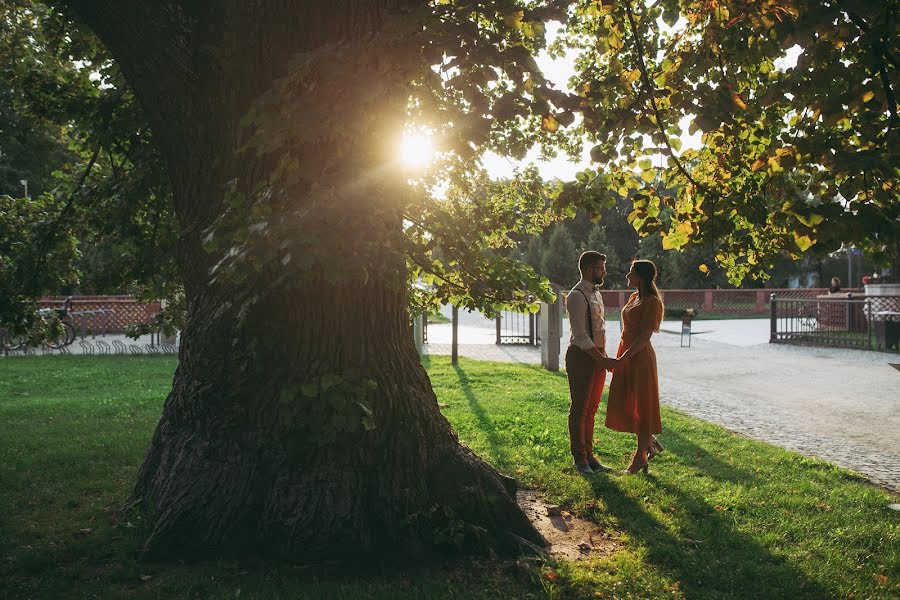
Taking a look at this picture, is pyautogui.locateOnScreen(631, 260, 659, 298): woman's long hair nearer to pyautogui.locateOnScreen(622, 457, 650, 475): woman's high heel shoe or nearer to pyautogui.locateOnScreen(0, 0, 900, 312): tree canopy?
pyautogui.locateOnScreen(0, 0, 900, 312): tree canopy

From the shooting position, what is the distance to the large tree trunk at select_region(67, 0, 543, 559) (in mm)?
3963

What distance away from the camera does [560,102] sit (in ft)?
12.2

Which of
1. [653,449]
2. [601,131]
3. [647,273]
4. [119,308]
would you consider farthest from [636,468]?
[119,308]

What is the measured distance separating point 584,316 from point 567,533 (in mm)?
1941

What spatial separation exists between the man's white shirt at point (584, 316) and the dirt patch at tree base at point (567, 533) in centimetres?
140

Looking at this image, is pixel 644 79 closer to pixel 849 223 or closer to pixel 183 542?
pixel 849 223

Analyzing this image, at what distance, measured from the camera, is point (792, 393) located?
441 inches

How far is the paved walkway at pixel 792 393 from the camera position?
751 cm

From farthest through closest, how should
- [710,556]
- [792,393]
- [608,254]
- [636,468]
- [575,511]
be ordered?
[608,254], [792,393], [636,468], [575,511], [710,556]

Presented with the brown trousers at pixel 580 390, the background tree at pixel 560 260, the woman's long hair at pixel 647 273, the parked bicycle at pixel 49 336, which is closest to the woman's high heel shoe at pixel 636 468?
the brown trousers at pixel 580 390

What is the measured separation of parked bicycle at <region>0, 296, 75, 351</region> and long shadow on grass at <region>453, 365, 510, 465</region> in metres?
4.80

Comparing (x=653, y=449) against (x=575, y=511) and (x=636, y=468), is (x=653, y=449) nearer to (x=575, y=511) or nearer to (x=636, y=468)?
(x=636, y=468)

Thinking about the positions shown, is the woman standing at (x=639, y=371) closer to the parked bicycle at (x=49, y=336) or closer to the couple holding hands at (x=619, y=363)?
the couple holding hands at (x=619, y=363)

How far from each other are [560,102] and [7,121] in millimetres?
Result: 30683
